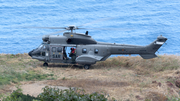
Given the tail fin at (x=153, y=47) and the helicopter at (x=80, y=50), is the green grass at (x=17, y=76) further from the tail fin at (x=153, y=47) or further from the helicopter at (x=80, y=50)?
the tail fin at (x=153, y=47)

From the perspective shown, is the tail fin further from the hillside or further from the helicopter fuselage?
the hillside

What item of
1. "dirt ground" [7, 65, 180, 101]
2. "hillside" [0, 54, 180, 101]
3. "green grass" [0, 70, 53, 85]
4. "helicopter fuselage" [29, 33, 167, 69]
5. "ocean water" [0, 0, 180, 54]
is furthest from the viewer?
"ocean water" [0, 0, 180, 54]

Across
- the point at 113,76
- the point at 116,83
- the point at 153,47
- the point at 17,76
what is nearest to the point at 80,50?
the point at 113,76

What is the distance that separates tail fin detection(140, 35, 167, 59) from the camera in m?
16.8

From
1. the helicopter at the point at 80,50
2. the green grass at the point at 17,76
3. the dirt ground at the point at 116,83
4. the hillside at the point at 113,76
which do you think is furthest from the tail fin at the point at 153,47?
the green grass at the point at 17,76

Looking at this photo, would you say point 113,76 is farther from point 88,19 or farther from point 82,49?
point 88,19

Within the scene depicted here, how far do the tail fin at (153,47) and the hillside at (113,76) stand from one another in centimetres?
68

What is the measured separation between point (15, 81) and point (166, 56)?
40.6 ft

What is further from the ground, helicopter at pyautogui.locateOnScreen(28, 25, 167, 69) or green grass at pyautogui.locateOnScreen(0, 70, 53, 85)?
helicopter at pyautogui.locateOnScreen(28, 25, 167, 69)

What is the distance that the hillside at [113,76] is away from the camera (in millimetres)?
11742

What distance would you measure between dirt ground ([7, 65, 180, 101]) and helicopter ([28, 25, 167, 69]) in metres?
0.83

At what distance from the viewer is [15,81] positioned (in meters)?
13.4

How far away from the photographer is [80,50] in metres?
17.9

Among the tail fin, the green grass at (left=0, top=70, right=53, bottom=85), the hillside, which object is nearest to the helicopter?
the tail fin
